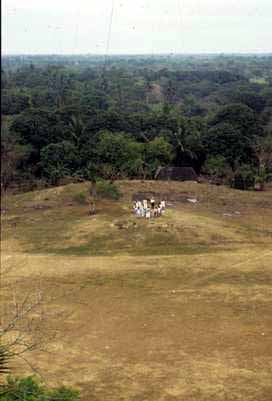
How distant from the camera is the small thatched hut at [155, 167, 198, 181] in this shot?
32.1 metres

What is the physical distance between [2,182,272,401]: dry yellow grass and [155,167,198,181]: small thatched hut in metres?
4.45

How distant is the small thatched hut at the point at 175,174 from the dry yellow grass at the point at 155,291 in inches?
175

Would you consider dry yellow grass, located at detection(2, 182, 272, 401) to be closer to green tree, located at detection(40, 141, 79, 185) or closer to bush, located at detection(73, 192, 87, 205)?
bush, located at detection(73, 192, 87, 205)

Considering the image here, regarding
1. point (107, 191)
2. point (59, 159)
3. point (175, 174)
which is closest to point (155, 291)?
point (107, 191)

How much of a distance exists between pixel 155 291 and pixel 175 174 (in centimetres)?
1649

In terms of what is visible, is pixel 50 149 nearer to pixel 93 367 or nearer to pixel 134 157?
pixel 134 157

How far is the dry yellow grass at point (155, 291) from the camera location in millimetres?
11461

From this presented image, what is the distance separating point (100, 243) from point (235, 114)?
923 inches

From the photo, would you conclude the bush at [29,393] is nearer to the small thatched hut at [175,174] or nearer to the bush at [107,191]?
the bush at [107,191]

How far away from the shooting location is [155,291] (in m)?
16.3

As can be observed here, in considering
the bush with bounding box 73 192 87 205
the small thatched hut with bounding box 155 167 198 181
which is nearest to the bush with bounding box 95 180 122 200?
the bush with bounding box 73 192 87 205

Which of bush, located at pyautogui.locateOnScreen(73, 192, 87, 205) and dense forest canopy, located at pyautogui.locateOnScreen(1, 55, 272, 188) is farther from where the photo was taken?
dense forest canopy, located at pyautogui.locateOnScreen(1, 55, 272, 188)

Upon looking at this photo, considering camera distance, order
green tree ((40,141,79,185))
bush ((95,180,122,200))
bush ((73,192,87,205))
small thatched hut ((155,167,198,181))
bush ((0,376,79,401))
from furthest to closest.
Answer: green tree ((40,141,79,185))
small thatched hut ((155,167,198,181))
bush ((73,192,87,205))
bush ((95,180,122,200))
bush ((0,376,79,401))

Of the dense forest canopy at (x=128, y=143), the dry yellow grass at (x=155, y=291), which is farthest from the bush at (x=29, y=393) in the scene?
the dense forest canopy at (x=128, y=143)
